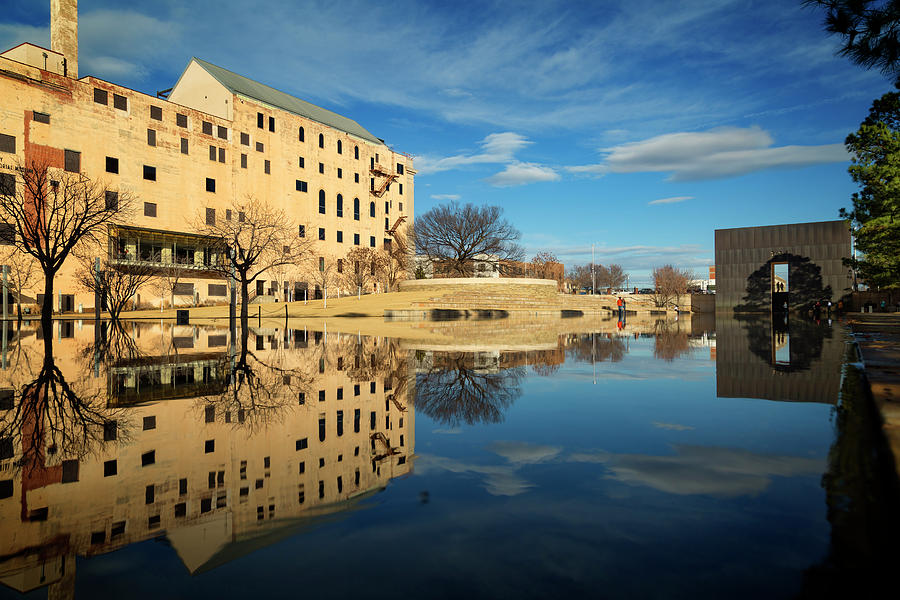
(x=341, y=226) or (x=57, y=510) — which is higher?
(x=341, y=226)

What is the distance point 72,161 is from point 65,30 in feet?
41.6

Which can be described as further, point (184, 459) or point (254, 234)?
point (254, 234)

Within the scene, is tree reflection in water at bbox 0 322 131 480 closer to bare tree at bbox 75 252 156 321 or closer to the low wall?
bare tree at bbox 75 252 156 321

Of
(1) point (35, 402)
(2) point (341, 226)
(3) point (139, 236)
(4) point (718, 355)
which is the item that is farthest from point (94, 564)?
(2) point (341, 226)

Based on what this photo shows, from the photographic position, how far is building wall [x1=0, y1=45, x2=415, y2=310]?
42594 mm

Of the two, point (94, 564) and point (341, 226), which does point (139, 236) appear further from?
Answer: point (94, 564)

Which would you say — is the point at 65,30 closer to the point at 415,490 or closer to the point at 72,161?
the point at 72,161

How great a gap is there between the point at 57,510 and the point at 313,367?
265 inches

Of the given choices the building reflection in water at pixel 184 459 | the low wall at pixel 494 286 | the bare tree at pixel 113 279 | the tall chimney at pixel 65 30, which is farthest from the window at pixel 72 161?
the building reflection in water at pixel 184 459

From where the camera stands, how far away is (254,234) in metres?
53.6

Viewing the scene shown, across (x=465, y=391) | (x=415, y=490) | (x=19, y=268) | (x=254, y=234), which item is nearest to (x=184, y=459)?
(x=415, y=490)

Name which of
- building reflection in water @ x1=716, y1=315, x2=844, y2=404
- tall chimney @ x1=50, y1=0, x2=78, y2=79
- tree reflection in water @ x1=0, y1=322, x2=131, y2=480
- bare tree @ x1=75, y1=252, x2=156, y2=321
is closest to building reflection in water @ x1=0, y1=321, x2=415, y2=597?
tree reflection in water @ x1=0, y1=322, x2=131, y2=480

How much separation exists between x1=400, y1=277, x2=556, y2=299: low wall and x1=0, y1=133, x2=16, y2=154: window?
121ft

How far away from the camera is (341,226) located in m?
68.9
